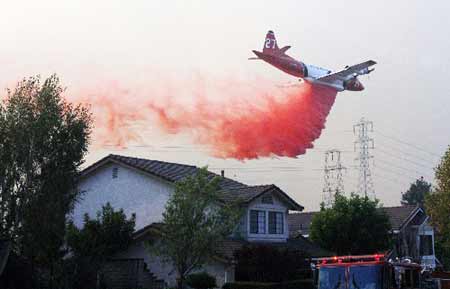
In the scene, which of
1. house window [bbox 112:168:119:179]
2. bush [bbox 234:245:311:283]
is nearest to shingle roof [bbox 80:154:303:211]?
house window [bbox 112:168:119:179]

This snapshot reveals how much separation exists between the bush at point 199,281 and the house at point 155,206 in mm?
1905

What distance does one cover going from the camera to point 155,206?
41.6 meters

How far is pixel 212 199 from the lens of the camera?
99.5 ft

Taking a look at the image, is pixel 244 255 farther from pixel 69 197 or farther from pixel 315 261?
pixel 315 261

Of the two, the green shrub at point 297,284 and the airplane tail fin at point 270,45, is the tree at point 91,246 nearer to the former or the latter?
the green shrub at point 297,284

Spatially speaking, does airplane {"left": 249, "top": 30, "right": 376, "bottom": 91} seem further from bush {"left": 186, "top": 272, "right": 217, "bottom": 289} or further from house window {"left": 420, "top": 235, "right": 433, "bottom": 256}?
house window {"left": 420, "top": 235, "right": 433, "bottom": 256}

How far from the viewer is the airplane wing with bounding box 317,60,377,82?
39.8 meters

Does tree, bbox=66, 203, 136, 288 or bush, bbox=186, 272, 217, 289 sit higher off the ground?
Answer: tree, bbox=66, 203, 136, 288

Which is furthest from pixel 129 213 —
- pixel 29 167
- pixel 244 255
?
pixel 29 167

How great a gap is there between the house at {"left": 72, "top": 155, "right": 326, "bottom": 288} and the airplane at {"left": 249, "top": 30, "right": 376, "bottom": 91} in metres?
7.49

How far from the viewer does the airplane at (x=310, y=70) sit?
3817 cm

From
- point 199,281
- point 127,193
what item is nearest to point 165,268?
point 199,281

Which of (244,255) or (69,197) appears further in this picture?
(244,255)

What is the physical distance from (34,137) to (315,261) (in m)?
15.5
